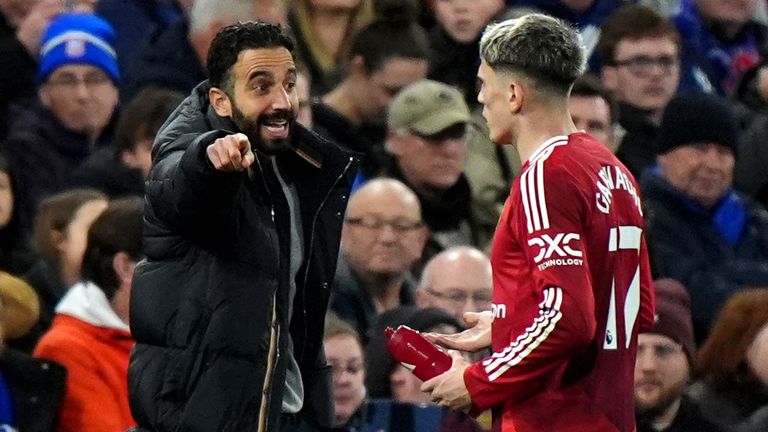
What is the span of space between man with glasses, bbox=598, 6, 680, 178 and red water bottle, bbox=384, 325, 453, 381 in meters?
4.43

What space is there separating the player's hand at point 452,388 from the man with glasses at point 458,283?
103 inches

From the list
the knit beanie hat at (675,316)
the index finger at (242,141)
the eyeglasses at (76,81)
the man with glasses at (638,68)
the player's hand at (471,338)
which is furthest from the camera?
the man with glasses at (638,68)

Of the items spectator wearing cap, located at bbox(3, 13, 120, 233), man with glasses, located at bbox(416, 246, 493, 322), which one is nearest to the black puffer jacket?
man with glasses, located at bbox(416, 246, 493, 322)

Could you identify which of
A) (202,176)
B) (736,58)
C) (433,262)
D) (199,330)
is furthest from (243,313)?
(736,58)

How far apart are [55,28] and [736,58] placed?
4.01 m

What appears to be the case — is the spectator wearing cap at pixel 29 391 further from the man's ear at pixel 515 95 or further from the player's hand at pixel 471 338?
the man's ear at pixel 515 95

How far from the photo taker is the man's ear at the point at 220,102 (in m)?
5.60

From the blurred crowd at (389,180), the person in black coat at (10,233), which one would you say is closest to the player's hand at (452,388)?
the blurred crowd at (389,180)

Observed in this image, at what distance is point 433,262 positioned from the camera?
26.0 feet

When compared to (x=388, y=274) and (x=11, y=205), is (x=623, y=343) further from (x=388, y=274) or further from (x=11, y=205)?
(x=11, y=205)

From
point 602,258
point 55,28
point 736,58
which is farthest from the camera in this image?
point 736,58

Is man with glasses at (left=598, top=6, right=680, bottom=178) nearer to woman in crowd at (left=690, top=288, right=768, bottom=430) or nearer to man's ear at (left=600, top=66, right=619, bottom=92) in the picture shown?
man's ear at (left=600, top=66, right=619, bottom=92)

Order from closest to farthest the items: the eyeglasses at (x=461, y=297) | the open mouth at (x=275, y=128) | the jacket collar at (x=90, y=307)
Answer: the open mouth at (x=275, y=128)
the jacket collar at (x=90, y=307)
the eyeglasses at (x=461, y=297)

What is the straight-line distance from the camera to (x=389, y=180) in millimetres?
8320
